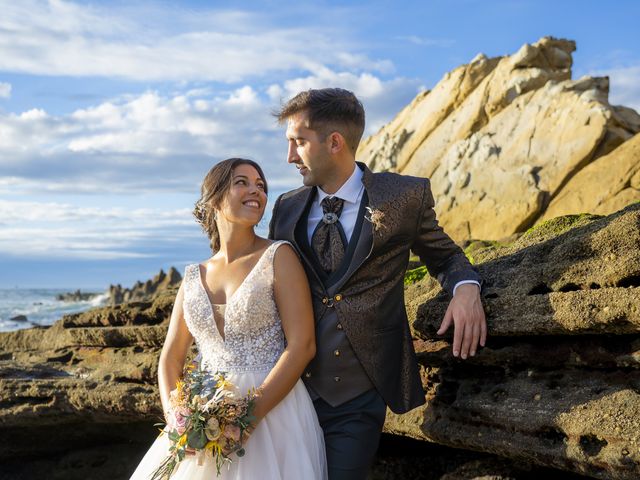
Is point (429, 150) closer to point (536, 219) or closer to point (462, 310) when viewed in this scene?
point (536, 219)

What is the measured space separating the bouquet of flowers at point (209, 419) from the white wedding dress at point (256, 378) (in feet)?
0.68

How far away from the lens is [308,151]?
5.04 m

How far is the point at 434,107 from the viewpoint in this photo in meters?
27.1

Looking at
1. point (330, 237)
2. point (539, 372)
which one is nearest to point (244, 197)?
point (330, 237)

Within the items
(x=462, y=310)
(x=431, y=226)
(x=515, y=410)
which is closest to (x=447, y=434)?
(x=515, y=410)

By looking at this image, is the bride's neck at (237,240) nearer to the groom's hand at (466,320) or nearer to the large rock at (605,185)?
the groom's hand at (466,320)

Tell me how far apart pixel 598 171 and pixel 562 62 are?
798 centimetres

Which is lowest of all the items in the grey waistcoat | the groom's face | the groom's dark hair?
the grey waistcoat

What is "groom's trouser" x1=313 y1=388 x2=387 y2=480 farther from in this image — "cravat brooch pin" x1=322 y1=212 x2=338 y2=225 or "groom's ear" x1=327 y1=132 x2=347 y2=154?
"groom's ear" x1=327 y1=132 x2=347 y2=154

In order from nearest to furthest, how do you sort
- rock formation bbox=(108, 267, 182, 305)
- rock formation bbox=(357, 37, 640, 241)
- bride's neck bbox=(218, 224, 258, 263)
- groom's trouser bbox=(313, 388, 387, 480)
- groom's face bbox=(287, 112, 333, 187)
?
groom's trouser bbox=(313, 388, 387, 480), groom's face bbox=(287, 112, 333, 187), bride's neck bbox=(218, 224, 258, 263), rock formation bbox=(357, 37, 640, 241), rock formation bbox=(108, 267, 182, 305)

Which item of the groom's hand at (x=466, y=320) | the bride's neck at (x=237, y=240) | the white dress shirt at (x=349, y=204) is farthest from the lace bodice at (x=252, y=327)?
the groom's hand at (x=466, y=320)

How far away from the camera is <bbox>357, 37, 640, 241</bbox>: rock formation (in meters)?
19.4

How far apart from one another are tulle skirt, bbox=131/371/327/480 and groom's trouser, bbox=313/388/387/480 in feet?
0.24

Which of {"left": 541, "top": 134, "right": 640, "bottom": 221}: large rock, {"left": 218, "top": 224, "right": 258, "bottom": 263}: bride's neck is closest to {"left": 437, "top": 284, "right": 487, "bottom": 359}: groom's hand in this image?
{"left": 218, "top": 224, "right": 258, "bottom": 263}: bride's neck
